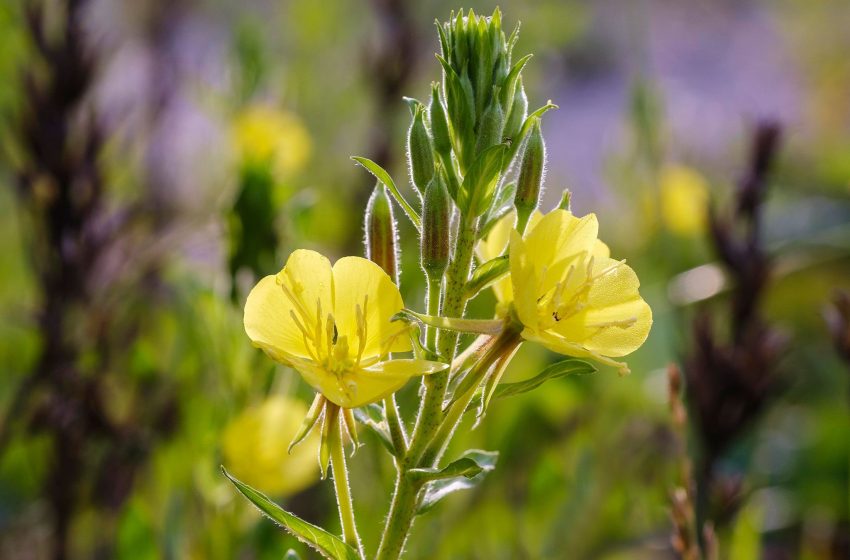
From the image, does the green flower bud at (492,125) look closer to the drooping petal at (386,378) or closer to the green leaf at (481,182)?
the green leaf at (481,182)

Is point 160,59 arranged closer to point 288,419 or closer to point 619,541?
point 288,419

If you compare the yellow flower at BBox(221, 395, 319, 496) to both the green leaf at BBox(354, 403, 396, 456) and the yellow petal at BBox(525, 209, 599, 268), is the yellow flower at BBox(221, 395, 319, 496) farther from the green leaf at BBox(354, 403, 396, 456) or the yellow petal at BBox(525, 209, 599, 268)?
the yellow petal at BBox(525, 209, 599, 268)

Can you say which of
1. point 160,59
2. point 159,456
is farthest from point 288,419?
point 160,59

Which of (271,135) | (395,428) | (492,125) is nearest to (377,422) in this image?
(395,428)

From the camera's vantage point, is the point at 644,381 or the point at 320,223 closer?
the point at 644,381

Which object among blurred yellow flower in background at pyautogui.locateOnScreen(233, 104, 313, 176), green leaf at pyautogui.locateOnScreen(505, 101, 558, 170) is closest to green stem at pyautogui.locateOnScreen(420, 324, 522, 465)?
green leaf at pyautogui.locateOnScreen(505, 101, 558, 170)

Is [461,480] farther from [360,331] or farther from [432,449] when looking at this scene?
[360,331]
